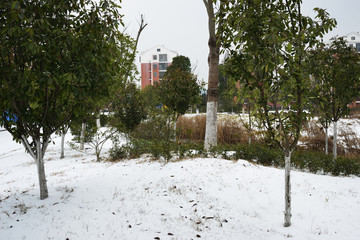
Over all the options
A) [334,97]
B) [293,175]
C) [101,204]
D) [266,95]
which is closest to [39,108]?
[101,204]

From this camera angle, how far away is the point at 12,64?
3348 mm

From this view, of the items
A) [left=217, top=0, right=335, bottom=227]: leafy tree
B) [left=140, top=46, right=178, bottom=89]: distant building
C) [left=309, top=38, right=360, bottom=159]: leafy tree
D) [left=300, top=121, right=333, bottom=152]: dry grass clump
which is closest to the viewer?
[left=217, top=0, right=335, bottom=227]: leafy tree

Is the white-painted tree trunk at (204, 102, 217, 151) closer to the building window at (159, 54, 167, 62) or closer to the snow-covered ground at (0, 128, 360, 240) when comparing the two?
the snow-covered ground at (0, 128, 360, 240)

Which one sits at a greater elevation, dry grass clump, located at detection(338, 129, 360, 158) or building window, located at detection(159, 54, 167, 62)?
building window, located at detection(159, 54, 167, 62)

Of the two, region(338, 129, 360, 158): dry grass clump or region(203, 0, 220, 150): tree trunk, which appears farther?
region(338, 129, 360, 158): dry grass clump

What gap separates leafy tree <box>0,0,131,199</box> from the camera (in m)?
2.97

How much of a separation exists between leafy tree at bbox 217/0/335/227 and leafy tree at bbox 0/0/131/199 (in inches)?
75.7

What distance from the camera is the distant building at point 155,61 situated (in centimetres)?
4834

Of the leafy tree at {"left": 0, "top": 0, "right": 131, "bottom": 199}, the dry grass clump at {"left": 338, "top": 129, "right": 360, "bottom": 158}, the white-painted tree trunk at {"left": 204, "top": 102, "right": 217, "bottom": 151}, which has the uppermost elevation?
the leafy tree at {"left": 0, "top": 0, "right": 131, "bottom": 199}

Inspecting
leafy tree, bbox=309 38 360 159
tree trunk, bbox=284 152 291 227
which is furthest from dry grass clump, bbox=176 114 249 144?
tree trunk, bbox=284 152 291 227

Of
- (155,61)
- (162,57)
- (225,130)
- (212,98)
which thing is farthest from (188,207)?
(162,57)

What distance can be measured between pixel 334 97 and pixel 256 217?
15.7ft

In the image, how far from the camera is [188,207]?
3842 mm

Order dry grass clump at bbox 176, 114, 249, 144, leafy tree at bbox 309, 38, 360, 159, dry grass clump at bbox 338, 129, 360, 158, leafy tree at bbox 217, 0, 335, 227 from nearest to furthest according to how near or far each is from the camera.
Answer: leafy tree at bbox 217, 0, 335, 227 < leafy tree at bbox 309, 38, 360, 159 < dry grass clump at bbox 338, 129, 360, 158 < dry grass clump at bbox 176, 114, 249, 144
